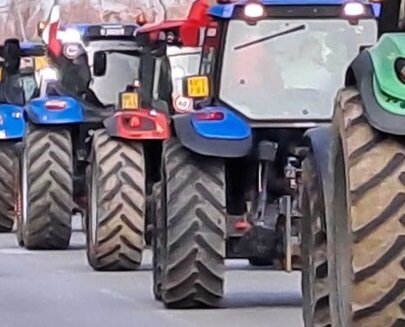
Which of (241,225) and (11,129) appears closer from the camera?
(241,225)

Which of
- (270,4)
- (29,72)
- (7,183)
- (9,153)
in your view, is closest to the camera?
(270,4)

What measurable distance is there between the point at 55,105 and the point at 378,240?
11.9 metres

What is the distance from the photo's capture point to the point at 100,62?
18.0 metres

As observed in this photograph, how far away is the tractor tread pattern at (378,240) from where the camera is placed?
6.18 meters

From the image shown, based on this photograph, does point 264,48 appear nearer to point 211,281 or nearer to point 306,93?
point 306,93

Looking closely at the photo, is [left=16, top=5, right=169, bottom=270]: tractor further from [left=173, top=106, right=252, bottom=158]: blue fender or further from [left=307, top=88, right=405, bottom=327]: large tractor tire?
[left=307, top=88, right=405, bottom=327]: large tractor tire

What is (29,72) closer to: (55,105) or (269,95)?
(55,105)

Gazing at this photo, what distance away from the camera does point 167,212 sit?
1171 centimetres

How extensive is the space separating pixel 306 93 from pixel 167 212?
5.00 ft

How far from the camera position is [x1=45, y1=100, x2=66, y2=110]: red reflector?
17.8 metres

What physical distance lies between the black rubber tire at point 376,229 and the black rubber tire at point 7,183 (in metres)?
14.6

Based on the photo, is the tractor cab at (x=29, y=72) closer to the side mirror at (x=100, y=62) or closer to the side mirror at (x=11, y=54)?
the side mirror at (x=100, y=62)

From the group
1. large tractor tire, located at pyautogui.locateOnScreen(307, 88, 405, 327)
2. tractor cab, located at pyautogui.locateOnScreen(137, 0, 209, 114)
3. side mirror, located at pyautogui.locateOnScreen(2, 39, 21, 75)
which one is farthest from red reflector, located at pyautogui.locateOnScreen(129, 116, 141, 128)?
large tractor tire, located at pyautogui.locateOnScreen(307, 88, 405, 327)

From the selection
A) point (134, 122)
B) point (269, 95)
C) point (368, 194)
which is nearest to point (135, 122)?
point (134, 122)
